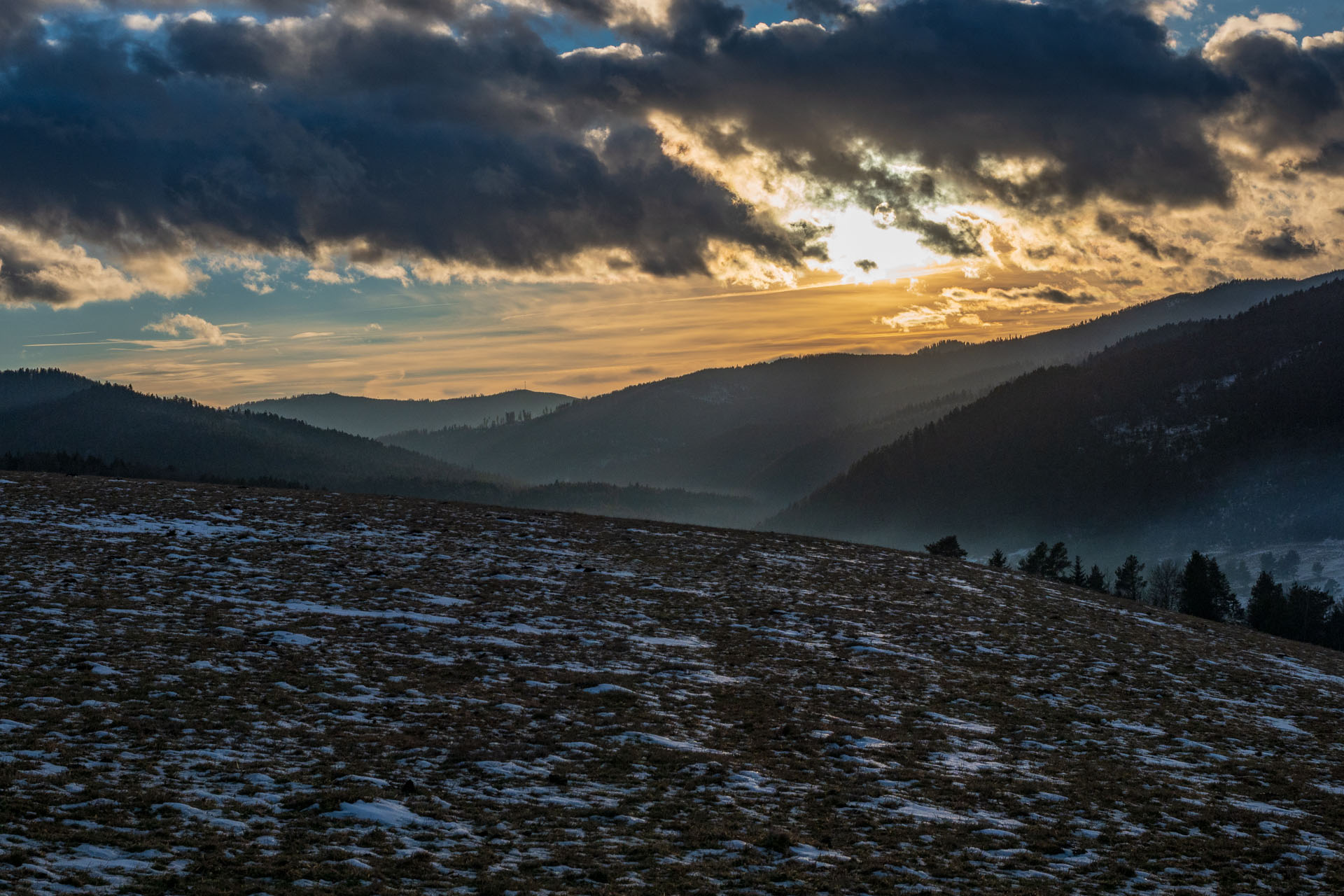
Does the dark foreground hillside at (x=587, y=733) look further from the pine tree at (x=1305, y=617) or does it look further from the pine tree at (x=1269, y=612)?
the pine tree at (x=1305, y=617)

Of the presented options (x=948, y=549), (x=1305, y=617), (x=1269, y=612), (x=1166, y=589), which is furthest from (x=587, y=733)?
(x=1166, y=589)

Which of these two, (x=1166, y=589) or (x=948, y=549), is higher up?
(x=948, y=549)

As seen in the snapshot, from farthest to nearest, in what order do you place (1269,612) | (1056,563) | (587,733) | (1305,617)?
(1056,563)
(1305,617)
(1269,612)
(587,733)

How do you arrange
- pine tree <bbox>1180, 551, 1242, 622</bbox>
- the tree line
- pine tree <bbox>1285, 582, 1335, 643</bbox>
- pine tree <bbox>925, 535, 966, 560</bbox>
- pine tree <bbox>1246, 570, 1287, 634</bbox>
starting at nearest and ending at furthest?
1. pine tree <bbox>925, 535, 966, 560</bbox>
2. pine tree <bbox>1180, 551, 1242, 622</bbox>
3. the tree line
4. pine tree <bbox>1246, 570, 1287, 634</bbox>
5. pine tree <bbox>1285, 582, 1335, 643</bbox>

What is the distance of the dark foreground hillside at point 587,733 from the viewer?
1091 centimetres

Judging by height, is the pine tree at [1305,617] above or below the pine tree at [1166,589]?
above

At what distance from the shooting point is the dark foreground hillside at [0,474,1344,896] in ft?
35.8

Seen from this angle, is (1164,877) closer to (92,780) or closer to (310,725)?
(310,725)

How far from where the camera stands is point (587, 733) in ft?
53.5

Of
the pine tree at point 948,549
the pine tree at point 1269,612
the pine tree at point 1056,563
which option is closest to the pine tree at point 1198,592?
the pine tree at point 1269,612

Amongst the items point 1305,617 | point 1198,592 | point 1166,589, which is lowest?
point 1166,589

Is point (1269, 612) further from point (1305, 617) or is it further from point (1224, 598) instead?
point (1305, 617)

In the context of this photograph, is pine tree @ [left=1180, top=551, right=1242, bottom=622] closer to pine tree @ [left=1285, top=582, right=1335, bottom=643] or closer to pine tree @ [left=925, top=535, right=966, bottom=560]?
pine tree @ [left=1285, top=582, right=1335, bottom=643]

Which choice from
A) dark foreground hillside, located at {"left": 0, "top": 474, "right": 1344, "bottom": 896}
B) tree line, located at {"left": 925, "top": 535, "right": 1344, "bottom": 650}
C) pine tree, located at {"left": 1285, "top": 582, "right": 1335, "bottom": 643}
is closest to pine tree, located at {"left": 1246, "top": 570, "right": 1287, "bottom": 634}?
tree line, located at {"left": 925, "top": 535, "right": 1344, "bottom": 650}
